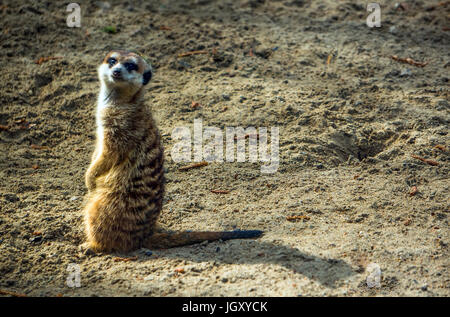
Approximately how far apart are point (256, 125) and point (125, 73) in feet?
4.30

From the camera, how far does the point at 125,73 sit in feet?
10.0

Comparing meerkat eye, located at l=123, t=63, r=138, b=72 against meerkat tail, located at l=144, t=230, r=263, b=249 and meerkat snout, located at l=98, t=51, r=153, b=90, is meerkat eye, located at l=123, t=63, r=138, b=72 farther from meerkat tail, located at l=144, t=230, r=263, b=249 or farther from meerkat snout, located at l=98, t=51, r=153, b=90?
meerkat tail, located at l=144, t=230, r=263, b=249

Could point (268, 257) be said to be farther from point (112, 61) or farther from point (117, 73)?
point (112, 61)

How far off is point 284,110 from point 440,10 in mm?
2570

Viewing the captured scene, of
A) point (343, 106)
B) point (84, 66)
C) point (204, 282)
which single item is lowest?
point (204, 282)

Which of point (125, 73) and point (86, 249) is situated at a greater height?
point (125, 73)

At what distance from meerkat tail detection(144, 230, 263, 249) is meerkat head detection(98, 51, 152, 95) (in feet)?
3.00

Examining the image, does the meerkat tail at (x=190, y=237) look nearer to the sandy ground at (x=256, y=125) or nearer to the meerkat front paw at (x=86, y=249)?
the sandy ground at (x=256, y=125)

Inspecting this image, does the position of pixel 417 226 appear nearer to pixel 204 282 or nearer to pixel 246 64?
pixel 204 282

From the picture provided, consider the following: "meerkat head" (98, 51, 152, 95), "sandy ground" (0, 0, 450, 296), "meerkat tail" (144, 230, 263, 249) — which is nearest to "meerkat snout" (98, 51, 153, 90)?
"meerkat head" (98, 51, 152, 95)

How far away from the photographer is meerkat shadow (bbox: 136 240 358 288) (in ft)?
8.30

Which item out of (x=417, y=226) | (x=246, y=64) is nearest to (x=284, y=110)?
(x=246, y=64)

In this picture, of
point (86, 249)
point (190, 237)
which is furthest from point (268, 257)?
point (86, 249)

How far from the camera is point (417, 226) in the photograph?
294 cm
